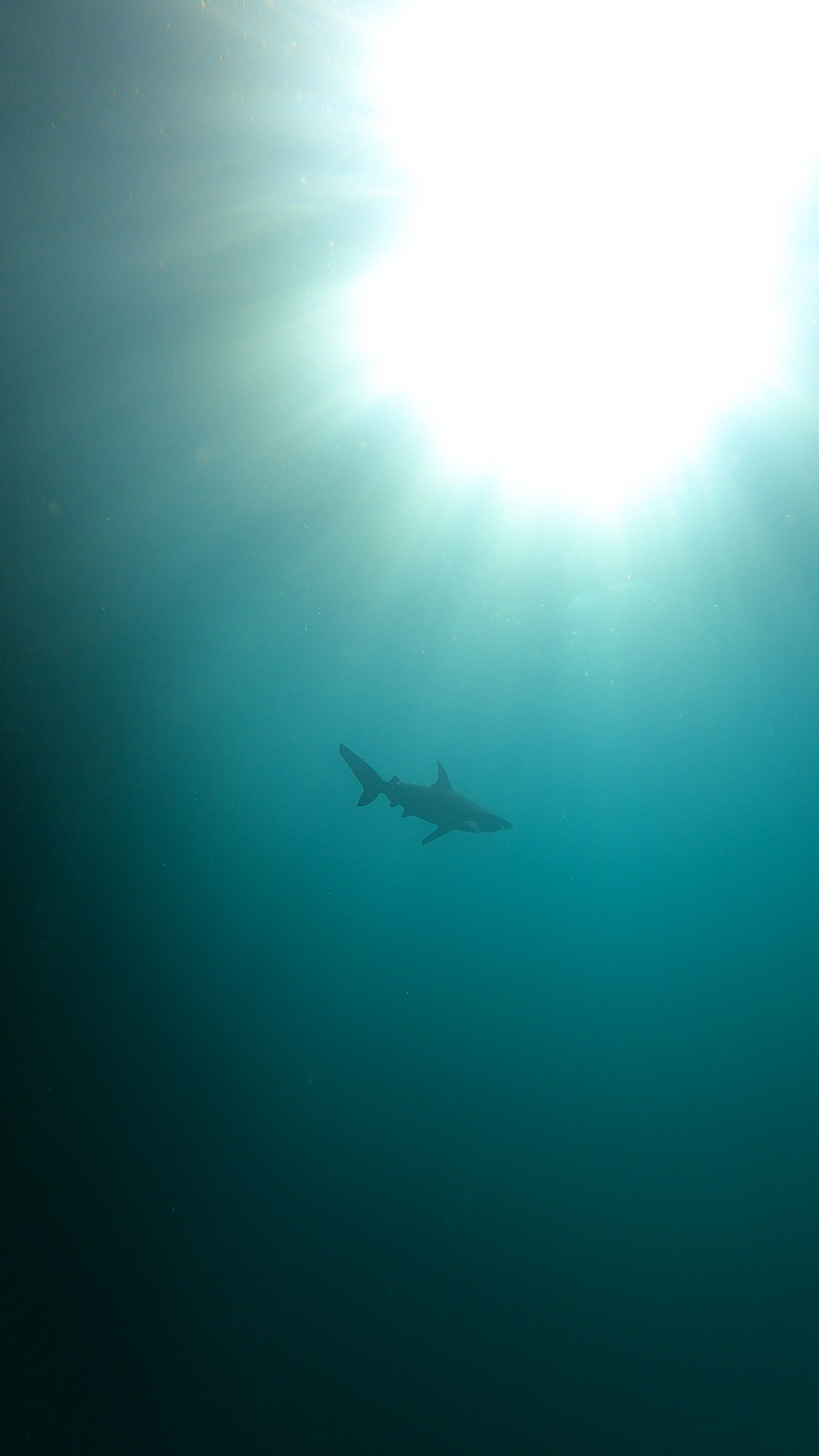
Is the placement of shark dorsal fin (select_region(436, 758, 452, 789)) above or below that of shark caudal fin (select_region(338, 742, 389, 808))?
above

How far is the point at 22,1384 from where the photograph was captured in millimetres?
7359

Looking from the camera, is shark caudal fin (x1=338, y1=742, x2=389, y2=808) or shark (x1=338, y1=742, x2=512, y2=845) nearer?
shark (x1=338, y1=742, x2=512, y2=845)

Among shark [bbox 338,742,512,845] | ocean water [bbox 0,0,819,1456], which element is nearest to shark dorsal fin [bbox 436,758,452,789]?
shark [bbox 338,742,512,845]

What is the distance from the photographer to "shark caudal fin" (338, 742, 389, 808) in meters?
8.55

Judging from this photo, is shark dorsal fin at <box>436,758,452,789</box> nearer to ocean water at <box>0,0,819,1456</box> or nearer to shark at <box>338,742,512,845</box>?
shark at <box>338,742,512,845</box>

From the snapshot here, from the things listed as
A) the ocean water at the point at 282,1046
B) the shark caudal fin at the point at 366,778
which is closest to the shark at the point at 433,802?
the shark caudal fin at the point at 366,778

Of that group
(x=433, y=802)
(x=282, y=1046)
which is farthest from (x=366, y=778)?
(x=282, y=1046)

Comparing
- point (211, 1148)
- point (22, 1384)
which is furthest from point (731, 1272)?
point (22, 1384)

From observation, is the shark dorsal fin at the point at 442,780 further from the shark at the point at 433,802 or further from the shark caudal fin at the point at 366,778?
the shark caudal fin at the point at 366,778

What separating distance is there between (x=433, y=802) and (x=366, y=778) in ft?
3.78

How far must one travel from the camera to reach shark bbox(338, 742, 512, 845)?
826cm

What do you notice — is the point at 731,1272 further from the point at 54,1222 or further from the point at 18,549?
the point at 18,549

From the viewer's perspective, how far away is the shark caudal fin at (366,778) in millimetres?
8555

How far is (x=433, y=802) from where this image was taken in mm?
8312
